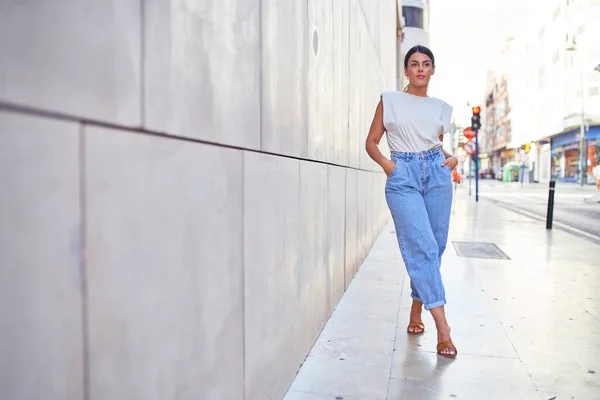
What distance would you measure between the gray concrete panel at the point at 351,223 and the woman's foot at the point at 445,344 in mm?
1637

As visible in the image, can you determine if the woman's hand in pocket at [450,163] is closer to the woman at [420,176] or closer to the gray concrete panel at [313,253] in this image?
the woman at [420,176]

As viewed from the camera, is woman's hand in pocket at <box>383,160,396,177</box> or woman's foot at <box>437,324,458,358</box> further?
woman's hand in pocket at <box>383,160,396,177</box>

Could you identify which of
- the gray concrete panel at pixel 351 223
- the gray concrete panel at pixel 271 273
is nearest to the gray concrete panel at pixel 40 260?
the gray concrete panel at pixel 271 273

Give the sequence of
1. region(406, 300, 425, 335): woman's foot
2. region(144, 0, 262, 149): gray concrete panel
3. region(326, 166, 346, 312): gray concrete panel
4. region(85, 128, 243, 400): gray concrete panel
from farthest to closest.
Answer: region(326, 166, 346, 312): gray concrete panel
region(406, 300, 425, 335): woman's foot
region(144, 0, 262, 149): gray concrete panel
region(85, 128, 243, 400): gray concrete panel

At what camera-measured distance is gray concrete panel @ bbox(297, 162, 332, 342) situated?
3029mm

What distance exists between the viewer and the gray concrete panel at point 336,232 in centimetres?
392

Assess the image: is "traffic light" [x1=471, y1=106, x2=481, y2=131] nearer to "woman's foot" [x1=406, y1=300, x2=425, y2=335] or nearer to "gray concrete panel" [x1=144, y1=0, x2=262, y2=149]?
"woman's foot" [x1=406, y1=300, x2=425, y2=335]

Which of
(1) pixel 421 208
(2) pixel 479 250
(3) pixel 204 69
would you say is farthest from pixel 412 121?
(2) pixel 479 250

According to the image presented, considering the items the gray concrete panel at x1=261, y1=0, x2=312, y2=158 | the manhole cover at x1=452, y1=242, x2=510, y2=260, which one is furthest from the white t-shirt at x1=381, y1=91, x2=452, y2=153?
the manhole cover at x1=452, y1=242, x2=510, y2=260

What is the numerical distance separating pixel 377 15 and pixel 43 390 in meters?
8.08

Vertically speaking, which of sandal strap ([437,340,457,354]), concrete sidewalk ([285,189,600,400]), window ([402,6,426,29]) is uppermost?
window ([402,6,426,29])

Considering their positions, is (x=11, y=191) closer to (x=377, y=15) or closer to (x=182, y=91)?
(x=182, y=91)

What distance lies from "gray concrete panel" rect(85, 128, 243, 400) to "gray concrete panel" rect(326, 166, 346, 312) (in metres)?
1.96

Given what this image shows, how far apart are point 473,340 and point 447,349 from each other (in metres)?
0.40
